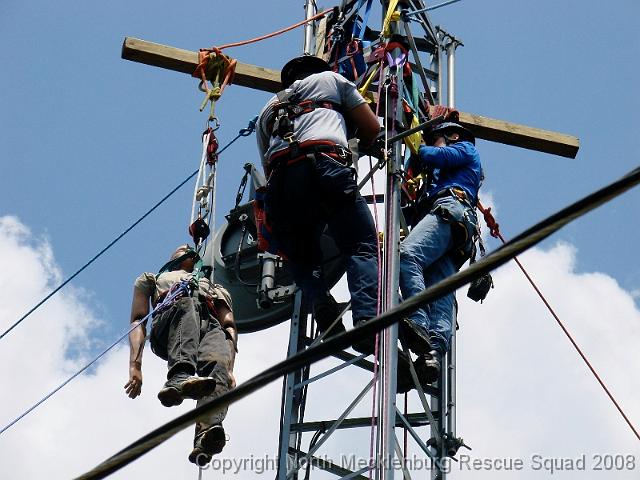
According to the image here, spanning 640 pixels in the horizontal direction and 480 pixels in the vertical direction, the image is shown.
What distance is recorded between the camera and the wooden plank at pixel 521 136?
989cm

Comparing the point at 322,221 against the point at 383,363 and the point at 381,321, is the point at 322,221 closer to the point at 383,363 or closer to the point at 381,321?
the point at 383,363

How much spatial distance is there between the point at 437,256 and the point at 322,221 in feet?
2.77

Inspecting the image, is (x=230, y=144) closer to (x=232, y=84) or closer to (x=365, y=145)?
(x=232, y=84)

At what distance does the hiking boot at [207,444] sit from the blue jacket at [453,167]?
219 cm

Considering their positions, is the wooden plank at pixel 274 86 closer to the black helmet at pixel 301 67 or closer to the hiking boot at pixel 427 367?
the black helmet at pixel 301 67

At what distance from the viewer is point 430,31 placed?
9898mm

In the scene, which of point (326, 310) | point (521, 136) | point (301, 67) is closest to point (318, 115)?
point (301, 67)

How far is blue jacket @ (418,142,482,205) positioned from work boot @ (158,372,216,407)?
2106 millimetres

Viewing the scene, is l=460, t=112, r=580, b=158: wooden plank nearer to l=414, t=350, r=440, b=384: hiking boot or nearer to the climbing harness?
the climbing harness

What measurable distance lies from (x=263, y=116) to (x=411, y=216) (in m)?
1.35

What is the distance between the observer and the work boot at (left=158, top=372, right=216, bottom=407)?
725 cm

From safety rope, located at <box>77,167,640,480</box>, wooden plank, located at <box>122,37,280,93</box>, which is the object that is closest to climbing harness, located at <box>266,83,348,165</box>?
wooden plank, located at <box>122,37,280,93</box>

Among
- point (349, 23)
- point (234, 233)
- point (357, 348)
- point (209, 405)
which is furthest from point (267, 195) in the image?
point (209, 405)

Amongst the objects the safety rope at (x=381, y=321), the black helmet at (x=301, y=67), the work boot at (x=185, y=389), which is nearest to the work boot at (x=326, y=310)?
the work boot at (x=185, y=389)
